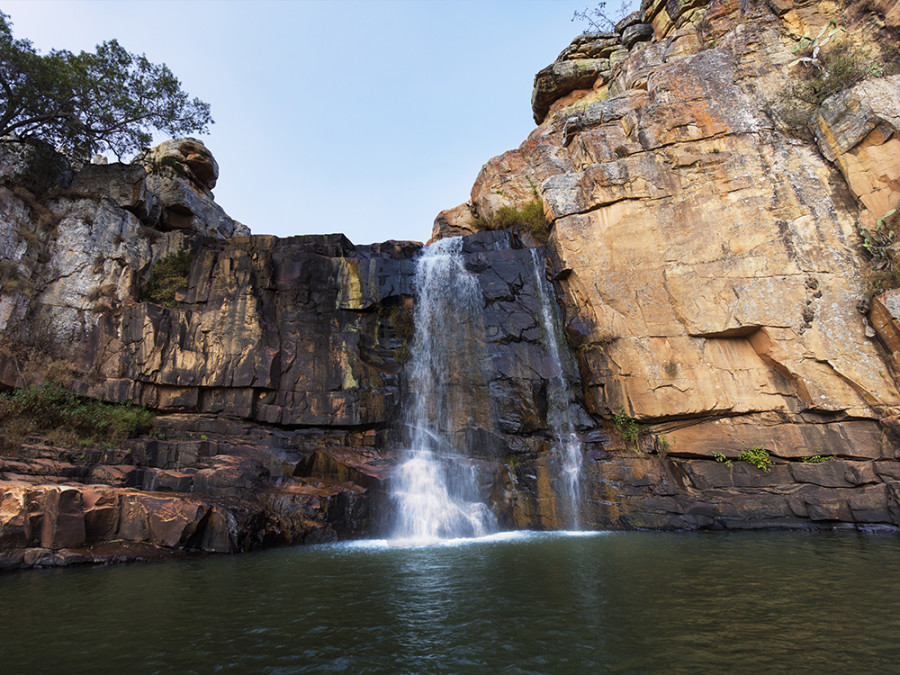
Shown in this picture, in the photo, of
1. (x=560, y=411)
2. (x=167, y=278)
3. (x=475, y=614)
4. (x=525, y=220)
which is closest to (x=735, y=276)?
(x=560, y=411)

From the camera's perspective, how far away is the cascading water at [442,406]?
13.9 metres

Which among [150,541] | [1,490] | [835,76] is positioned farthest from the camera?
[835,76]

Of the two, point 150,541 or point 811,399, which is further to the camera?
point 811,399

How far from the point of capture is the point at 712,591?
6438 mm

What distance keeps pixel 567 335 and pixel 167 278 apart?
55.7 ft

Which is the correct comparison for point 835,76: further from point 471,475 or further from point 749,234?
point 471,475

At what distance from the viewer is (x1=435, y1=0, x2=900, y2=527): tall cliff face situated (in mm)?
13086

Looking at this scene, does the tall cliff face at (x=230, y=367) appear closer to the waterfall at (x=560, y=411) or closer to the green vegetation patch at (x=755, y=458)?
the waterfall at (x=560, y=411)

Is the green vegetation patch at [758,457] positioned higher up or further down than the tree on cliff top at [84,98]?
further down

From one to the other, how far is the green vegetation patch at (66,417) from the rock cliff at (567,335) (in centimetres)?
49

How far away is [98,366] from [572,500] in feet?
57.2

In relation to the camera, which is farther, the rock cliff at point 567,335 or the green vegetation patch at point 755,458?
the green vegetation patch at point 755,458

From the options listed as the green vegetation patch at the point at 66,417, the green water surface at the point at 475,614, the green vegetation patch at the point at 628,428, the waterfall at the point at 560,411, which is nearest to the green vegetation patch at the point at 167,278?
the green vegetation patch at the point at 66,417

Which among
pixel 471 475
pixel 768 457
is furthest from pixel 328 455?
pixel 768 457
